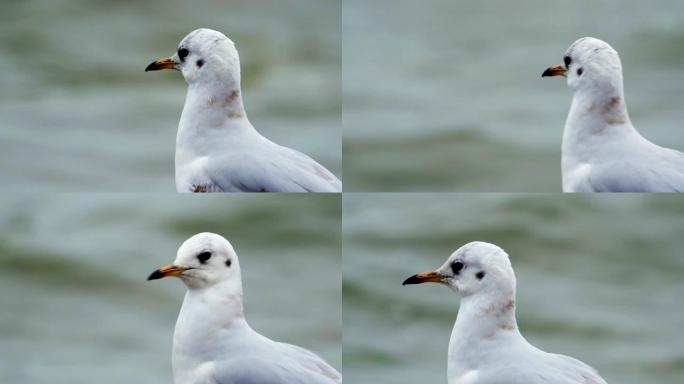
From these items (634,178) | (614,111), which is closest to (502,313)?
(634,178)

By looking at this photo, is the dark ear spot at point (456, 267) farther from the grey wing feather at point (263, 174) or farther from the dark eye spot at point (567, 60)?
the dark eye spot at point (567, 60)

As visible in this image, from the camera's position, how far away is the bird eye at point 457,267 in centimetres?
400

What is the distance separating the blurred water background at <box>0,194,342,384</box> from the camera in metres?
4.32

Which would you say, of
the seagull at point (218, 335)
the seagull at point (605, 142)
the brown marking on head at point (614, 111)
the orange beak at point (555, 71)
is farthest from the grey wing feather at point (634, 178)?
the seagull at point (218, 335)

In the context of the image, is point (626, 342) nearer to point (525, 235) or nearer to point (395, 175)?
point (525, 235)

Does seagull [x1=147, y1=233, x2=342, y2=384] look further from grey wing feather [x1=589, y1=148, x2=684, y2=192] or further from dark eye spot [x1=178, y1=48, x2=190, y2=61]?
grey wing feather [x1=589, y1=148, x2=684, y2=192]

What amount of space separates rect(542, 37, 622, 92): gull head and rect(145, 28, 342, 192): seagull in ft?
2.50

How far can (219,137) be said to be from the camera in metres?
3.98

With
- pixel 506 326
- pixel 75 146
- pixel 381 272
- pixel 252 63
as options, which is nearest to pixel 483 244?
pixel 506 326

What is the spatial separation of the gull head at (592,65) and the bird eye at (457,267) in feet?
1.82

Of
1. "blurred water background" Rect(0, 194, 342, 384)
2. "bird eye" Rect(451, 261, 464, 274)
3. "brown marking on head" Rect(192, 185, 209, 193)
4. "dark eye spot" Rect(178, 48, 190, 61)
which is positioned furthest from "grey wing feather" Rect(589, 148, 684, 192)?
"dark eye spot" Rect(178, 48, 190, 61)

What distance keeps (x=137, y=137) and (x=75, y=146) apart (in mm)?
177

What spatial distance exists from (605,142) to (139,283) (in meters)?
1.48

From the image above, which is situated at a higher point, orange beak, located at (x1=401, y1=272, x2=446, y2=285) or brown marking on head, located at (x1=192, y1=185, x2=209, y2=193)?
brown marking on head, located at (x1=192, y1=185, x2=209, y2=193)
